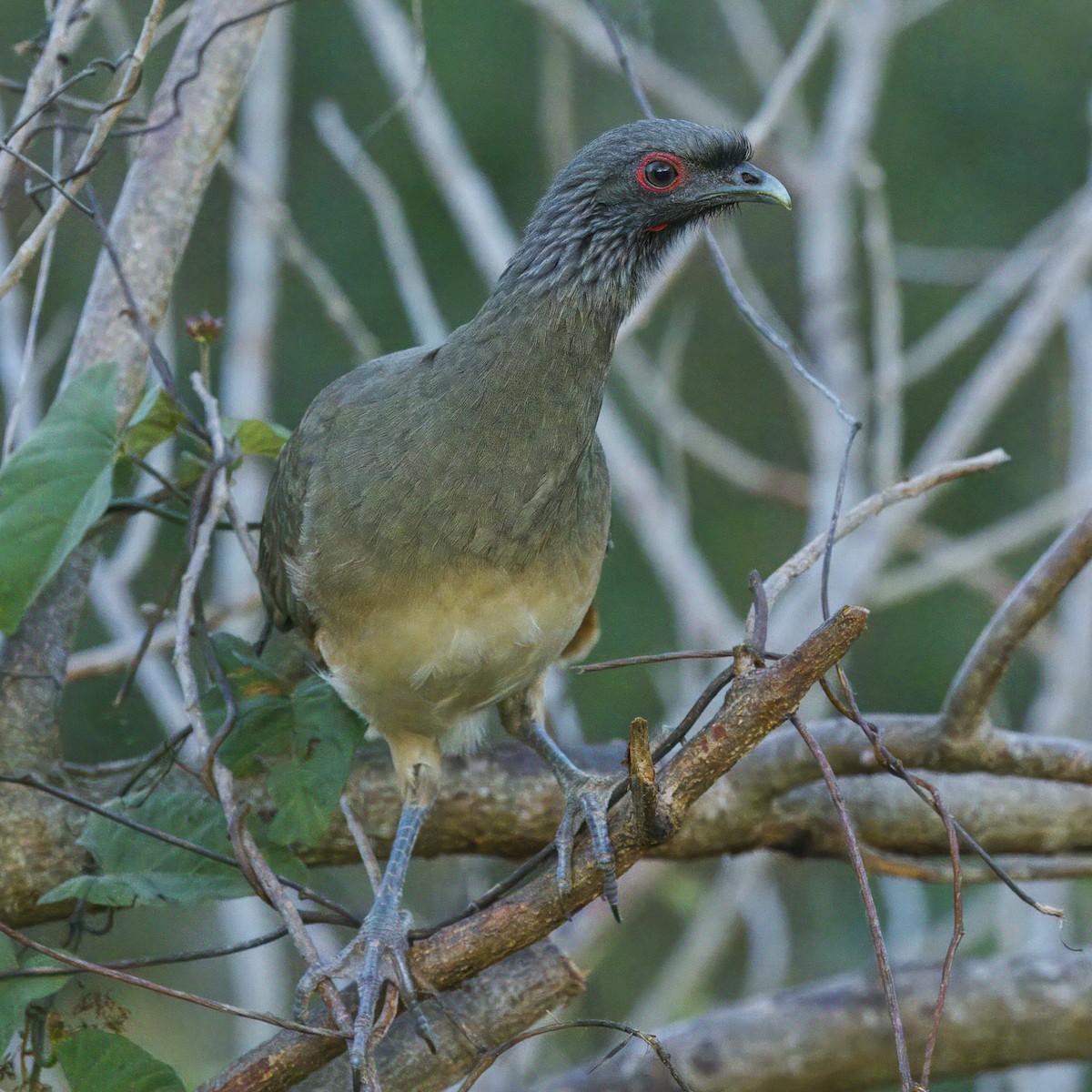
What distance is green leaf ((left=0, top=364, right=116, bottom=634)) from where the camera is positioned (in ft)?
8.92

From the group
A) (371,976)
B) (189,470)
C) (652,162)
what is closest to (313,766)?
(371,976)

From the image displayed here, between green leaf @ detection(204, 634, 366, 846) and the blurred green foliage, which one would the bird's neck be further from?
the blurred green foliage

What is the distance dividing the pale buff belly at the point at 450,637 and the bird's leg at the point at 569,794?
23cm

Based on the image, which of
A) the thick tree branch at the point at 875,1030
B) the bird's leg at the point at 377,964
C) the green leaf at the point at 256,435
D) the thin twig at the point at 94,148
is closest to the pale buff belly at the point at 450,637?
the bird's leg at the point at 377,964

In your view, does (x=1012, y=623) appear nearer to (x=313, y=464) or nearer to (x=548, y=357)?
(x=548, y=357)

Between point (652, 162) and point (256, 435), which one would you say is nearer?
point (652, 162)

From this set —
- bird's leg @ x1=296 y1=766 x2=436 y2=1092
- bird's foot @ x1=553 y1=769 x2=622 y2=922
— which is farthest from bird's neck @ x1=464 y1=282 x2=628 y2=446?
bird's leg @ x1=296 y1=766 x2=436 y2=1092

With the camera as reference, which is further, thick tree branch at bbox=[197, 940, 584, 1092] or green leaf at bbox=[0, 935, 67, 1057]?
thick tree branch at bbox=[197, 940, 584, 1092]

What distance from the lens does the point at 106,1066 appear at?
7.64 feet

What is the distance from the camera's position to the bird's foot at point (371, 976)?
2193mm

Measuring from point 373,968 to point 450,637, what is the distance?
0.64 meters

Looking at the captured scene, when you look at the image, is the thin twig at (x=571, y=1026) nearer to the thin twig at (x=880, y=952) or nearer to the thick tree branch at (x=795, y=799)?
the thin twig at (x=880, y=952)

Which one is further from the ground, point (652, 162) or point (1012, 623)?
point (652, 162)

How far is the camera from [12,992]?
237 cm
